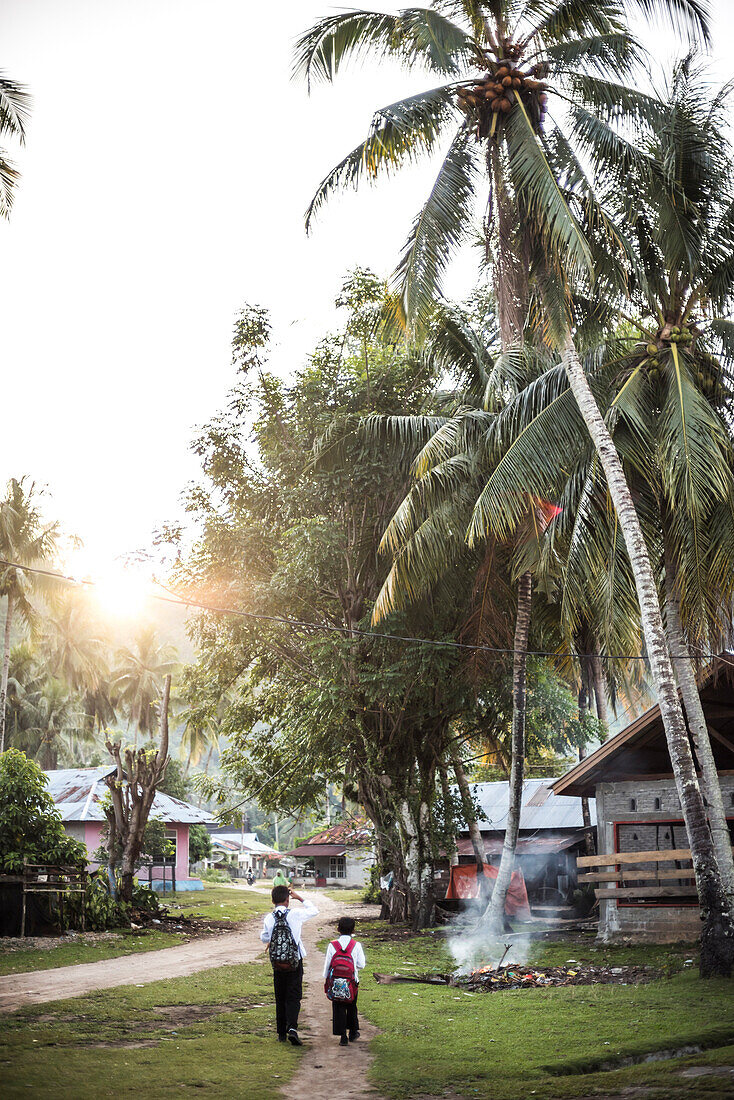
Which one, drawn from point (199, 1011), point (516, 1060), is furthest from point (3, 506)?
point (516, 1060)

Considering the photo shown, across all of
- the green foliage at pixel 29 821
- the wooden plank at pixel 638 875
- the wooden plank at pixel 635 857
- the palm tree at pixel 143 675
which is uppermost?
the palm tree at pixel 143 675

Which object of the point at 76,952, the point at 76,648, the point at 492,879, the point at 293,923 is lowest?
the point at 492,879

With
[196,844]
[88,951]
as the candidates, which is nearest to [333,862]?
[196,844]

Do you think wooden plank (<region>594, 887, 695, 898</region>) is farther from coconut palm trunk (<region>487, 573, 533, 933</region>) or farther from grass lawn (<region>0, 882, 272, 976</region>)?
grass lawn (<region>0, 882, 272, 976</region>)

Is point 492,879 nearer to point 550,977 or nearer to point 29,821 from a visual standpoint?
point 29,821

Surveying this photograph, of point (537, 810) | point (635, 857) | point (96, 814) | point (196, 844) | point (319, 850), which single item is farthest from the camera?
point (319, 850)

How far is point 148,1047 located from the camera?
8062 mm

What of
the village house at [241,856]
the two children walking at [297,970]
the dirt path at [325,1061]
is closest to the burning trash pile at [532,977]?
the dirt path at [325,1061]

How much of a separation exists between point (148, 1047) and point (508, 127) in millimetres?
13245

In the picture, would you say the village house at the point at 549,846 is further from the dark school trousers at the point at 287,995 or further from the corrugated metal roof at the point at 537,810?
the dark school trousers at the point at 287,995

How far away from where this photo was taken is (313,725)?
21422 mm

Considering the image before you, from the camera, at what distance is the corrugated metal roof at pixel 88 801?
115 feet

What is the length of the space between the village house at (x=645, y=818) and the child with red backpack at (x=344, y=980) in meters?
7.95

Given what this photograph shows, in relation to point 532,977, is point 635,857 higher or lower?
higher
